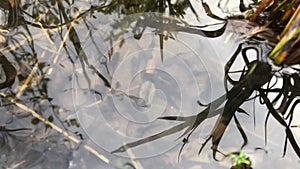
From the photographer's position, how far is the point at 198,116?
3.74ft

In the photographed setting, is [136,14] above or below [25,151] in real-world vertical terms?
above

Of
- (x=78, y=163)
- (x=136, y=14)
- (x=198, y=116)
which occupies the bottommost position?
(x=78, y=163)

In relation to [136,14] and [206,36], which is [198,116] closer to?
[206,36]

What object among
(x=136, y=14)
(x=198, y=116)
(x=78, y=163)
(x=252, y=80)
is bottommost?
(x=78, y=163)

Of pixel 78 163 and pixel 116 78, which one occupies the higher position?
pixel 116 78

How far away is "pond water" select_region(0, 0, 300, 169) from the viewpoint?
1.14 meters

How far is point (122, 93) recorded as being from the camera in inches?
45.2

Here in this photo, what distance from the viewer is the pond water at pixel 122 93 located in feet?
3.73

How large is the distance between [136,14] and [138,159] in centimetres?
37

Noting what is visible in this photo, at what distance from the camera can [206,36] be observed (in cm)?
115

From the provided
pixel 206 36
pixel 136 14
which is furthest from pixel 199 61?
pixel 136 14

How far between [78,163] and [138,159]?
149mm

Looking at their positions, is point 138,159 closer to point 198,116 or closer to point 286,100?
point 198,116

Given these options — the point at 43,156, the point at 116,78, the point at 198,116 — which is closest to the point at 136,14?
the point at 116,78
